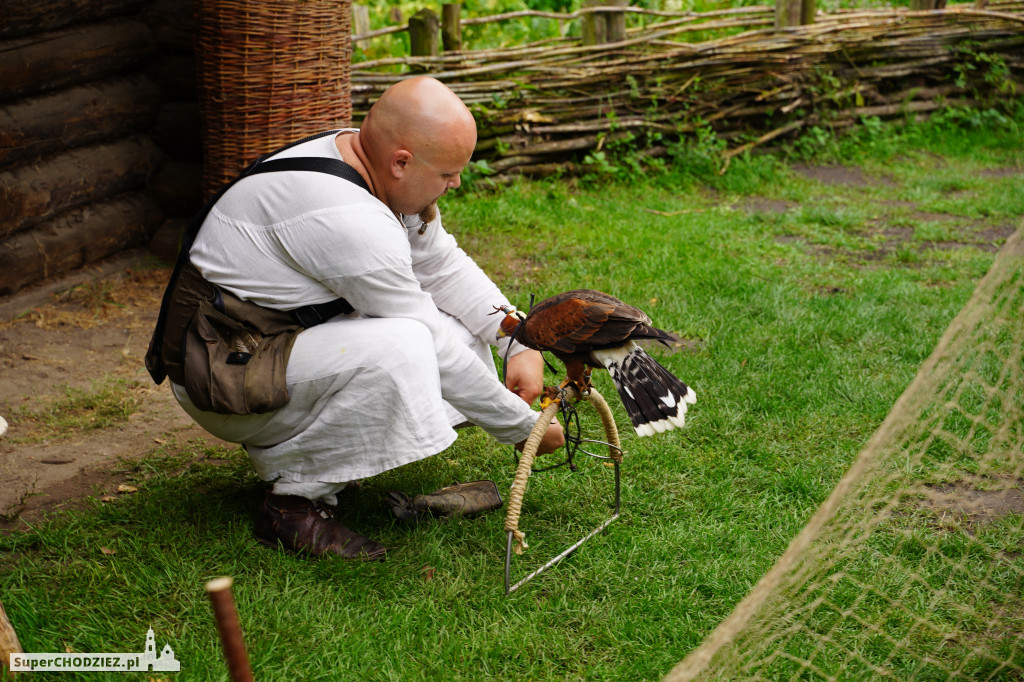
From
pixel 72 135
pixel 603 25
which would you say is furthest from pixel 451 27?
pixel 72 135

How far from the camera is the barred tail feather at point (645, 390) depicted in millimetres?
2496

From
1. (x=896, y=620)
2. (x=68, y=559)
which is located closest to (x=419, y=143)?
(x=68, y=559)

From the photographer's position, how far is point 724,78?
750cm

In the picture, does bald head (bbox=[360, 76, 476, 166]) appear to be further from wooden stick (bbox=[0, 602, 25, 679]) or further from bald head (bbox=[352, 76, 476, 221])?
wooden stick (bbox=[0, 602, 25, 679])

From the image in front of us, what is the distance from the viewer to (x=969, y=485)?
323 centimetres

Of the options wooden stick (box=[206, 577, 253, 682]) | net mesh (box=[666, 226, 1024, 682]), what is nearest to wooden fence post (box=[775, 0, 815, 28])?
net mesh (box=[666, 226, 1024, 682])

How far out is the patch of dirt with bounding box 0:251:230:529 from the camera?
10.7 ft

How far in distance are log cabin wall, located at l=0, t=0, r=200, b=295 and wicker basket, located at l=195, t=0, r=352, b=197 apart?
2.38 feet

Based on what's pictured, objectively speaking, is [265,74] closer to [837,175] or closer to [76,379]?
[76,379]

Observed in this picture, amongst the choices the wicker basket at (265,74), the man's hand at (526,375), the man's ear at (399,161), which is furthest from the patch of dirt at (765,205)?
the man's ear at (399,161)

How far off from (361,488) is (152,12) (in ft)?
12.2

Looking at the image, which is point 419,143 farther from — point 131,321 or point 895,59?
point 895,59

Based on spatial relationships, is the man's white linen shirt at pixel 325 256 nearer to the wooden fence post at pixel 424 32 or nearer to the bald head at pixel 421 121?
the bald head at pixel 421 121

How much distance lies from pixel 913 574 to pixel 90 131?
4.95 meters
